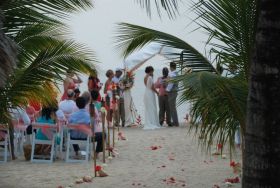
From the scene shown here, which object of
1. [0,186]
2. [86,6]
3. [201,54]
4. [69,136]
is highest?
[86,6]

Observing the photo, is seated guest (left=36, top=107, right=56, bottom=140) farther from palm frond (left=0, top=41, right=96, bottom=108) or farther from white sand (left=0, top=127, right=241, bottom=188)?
palm frond (left=0, top=41, right=96, bottom=108)

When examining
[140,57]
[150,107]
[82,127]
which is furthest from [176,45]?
[140,57]

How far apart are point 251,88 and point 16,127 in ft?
28.0

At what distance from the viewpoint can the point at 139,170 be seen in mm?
10609

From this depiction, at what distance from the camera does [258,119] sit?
4.81 metres

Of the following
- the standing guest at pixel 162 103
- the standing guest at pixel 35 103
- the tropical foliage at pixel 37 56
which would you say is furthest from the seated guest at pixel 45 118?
the standing guest at pixel 162 103

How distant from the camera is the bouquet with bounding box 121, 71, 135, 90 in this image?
18.6m

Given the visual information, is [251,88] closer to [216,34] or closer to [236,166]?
[216,34]

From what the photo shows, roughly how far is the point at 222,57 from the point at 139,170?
3552 millimetres

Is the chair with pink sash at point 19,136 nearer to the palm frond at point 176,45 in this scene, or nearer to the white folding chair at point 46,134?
the white folding chair at point 46,134

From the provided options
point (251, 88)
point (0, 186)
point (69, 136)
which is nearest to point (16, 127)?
point (69, 136)

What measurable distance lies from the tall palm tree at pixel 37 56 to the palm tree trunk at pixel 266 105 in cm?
323

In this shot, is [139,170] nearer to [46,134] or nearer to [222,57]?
[46,134]

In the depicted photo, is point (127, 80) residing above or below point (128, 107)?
above
